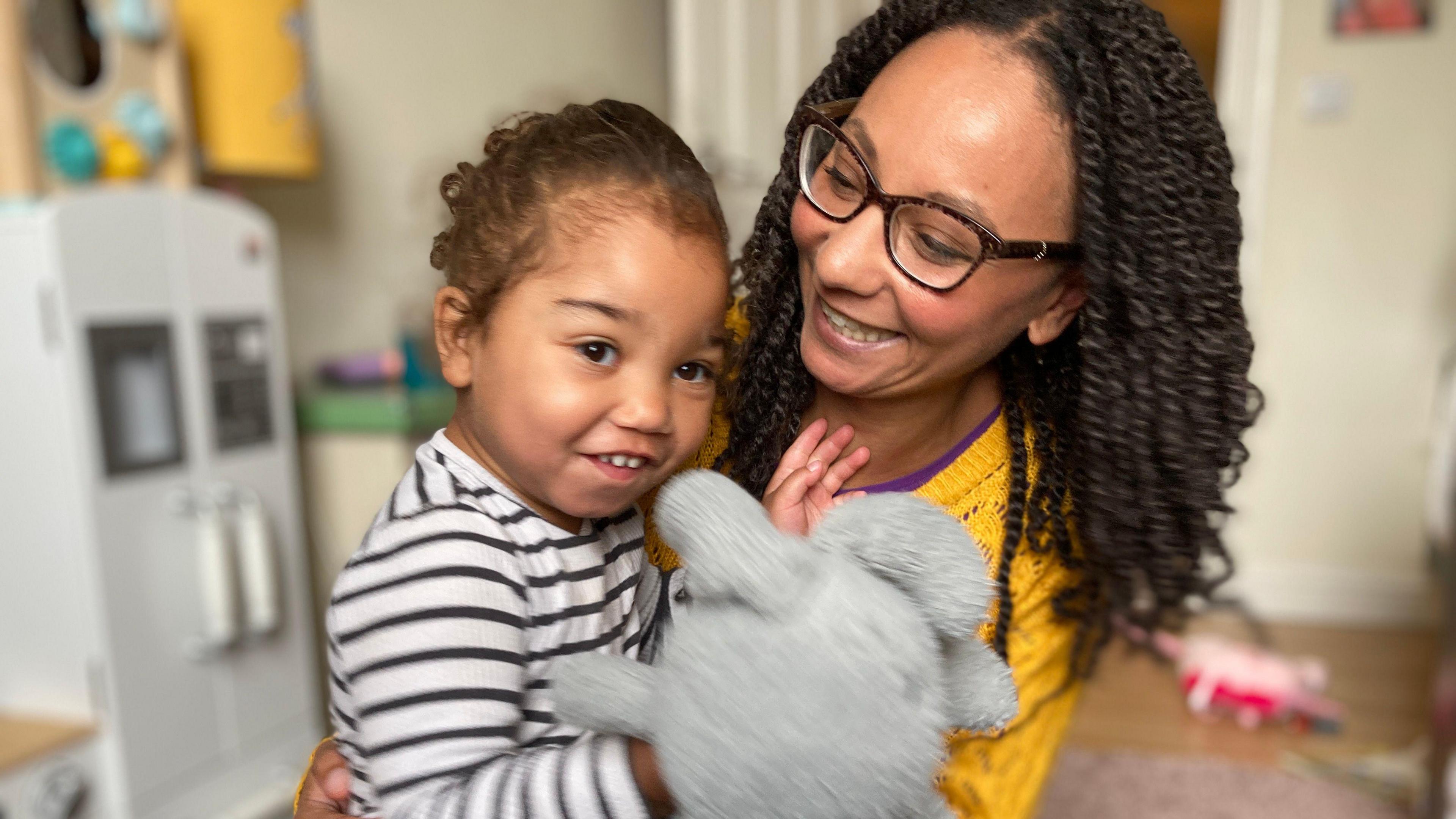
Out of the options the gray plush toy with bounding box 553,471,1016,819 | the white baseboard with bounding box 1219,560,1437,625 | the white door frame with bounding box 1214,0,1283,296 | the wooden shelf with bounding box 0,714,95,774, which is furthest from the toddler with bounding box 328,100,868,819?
the white baseboard with bounding box 1219,560,1437,625

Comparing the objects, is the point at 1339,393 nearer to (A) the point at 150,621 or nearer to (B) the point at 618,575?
(B) the point at 618,575

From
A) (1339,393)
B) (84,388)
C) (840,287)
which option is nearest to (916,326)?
(840,287)

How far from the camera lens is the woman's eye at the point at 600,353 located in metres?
0.69

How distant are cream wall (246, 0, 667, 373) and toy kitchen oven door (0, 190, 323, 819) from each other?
380 millimetres

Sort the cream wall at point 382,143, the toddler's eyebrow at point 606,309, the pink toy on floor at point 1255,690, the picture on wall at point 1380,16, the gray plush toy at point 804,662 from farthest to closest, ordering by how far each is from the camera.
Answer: the picture on wall at point 1380,16 < the pink toy on floor at point 1255,690 < the cream wall at point 382,143 < the toddler's eyebrow at point 606,309 < the gray plush toy at point 804,662

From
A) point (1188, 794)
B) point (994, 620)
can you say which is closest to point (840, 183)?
point (994, 620)

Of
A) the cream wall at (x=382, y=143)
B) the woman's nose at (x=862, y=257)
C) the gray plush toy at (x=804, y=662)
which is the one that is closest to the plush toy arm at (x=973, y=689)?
the gray plush toy at (x=804, y=662)

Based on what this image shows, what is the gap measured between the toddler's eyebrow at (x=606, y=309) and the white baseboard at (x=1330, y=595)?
3.07 metres

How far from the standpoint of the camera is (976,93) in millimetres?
810

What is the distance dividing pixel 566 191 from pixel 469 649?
329mm

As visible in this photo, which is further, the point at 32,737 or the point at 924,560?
the point at 32,737

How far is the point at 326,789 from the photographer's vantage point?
82 centimetres

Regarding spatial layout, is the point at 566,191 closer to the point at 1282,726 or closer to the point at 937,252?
the point at 937,252

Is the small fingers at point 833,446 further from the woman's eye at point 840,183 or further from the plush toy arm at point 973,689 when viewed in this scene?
the plush toy arm at point 973,689
